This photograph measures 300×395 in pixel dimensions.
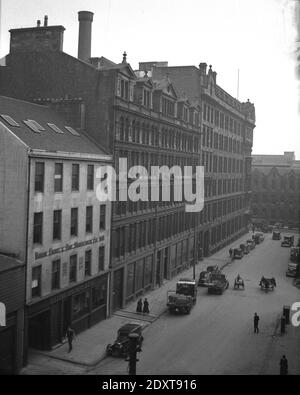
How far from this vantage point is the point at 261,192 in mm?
121625

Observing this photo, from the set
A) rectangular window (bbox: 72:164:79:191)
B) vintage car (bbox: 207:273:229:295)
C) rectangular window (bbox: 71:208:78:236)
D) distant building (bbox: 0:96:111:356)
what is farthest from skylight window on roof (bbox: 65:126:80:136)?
vintage car (bbox: 207:273:229:295)

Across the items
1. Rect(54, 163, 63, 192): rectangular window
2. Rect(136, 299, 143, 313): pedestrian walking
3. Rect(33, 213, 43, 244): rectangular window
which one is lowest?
Rect(136, 299, 143, 313): pedestrian walking

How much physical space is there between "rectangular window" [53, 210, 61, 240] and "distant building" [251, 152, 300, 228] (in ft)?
305

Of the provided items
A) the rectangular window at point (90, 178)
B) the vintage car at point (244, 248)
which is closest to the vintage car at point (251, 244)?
the vintage car at point (244, 248)

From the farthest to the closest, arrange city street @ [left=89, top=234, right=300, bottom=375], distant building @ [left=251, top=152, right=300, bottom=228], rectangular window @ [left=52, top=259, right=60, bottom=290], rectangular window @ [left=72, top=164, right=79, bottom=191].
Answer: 1. distant building @ [left=251, top=152, right=300, bottom=228]
2. rectangular window @ [left=72, top=164, right=79, bottom=191]
3. rectangular window @ [left=52, top=259, right=60, bottom=290]
4. city street @ [left=89, top=234, right=300, bottom=375]

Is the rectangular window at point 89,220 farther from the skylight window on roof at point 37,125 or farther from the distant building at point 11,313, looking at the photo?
the distant building at point 11,313

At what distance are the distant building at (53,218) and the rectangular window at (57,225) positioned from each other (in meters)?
0.07

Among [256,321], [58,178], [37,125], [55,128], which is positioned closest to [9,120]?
[37,125]

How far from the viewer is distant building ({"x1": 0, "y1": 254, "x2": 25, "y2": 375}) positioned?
1014 inches

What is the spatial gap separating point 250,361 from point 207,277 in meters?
21.2

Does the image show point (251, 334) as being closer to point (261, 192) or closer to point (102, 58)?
point (102, 58)

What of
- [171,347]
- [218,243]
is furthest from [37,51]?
[218,243]

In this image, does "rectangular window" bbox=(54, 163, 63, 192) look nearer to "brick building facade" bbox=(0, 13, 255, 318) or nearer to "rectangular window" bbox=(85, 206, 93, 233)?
"rectangular window" bbox=(85, 206, 93, 233)

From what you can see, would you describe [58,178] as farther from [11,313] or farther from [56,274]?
[11,313]
